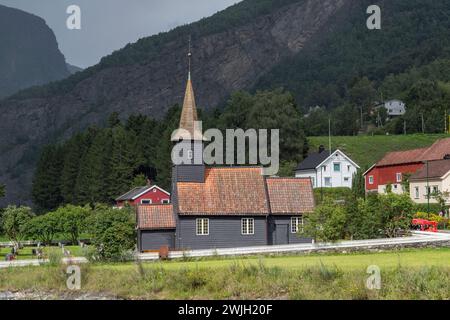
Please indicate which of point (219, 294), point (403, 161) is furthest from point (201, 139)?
point (403, 161)

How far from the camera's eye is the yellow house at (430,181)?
220 ft

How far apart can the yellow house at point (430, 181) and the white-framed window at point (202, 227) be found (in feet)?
75.2

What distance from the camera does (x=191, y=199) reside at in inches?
2042

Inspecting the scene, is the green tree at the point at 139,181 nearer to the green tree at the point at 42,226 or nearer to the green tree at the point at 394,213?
the green tree at the point at 42,226

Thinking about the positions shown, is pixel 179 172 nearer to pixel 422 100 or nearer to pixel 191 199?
pixel 191 199

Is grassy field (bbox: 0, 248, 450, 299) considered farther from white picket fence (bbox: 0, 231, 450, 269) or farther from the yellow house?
the yellow house

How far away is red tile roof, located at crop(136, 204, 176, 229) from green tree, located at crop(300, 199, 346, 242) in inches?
365

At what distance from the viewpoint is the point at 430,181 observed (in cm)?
6881

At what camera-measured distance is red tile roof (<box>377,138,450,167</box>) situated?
75.6 metres

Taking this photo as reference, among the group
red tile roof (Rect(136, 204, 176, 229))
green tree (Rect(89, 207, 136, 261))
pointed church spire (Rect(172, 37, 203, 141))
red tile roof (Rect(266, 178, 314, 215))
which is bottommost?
green tree (Rect(89, 207, 136, 261))

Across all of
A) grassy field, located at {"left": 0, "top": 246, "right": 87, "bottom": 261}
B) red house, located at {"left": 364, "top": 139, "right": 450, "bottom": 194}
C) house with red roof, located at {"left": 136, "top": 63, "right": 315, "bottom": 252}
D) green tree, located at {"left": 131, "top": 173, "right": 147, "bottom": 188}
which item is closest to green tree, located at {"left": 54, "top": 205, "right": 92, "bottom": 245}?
grassy field, located at {"left": 0, "top": 246, "right": 87, "bottom": 261}

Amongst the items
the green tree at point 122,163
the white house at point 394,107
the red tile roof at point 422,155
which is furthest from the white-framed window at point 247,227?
the white house at point 394,107

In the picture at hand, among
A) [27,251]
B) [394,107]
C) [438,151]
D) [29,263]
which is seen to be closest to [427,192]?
[438,151]

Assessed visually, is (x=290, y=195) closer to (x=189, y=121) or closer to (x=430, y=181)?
(x=189, y=121)
